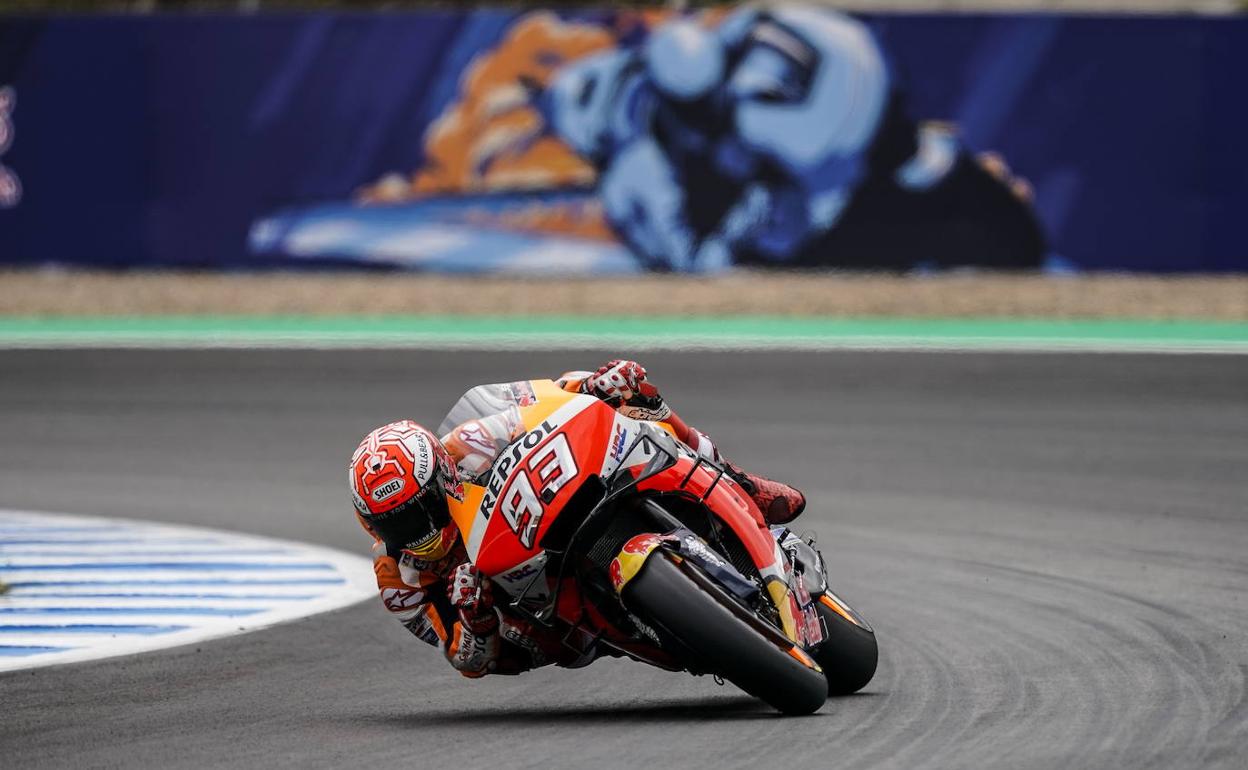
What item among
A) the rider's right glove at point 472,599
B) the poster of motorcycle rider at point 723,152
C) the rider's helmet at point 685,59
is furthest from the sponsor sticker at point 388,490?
the rider's helmet at point 685,59

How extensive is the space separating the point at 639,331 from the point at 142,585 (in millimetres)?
9705

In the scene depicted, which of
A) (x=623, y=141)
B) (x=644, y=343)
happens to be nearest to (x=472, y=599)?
(x=644, y=343)

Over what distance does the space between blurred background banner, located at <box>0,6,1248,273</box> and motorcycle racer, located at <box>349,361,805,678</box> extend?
13803mm

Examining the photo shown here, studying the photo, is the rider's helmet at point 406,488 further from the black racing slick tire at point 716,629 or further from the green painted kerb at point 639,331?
the green painted kerb at point 639,331

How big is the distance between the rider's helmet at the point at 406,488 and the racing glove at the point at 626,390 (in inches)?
23.3

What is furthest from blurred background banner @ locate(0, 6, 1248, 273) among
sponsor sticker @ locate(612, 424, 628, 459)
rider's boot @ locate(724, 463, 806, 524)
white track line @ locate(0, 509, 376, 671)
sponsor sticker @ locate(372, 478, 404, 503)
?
sponsor sticker @ locate(372, 478, 404, 503)

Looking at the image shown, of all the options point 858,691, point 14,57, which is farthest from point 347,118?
point 858,691

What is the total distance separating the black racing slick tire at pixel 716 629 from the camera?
6219mm

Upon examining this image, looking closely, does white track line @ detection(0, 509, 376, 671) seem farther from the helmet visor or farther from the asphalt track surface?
the helmet visor

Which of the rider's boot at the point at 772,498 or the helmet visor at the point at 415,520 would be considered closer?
the helmet visor at the point at 415,520

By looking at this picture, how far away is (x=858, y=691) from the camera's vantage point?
23.1ft

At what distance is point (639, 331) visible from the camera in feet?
61.5

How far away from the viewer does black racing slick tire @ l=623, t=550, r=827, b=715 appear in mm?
6219

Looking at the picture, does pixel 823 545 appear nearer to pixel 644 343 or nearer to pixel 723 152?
pixel 644 343
